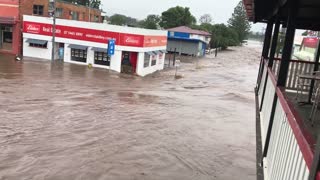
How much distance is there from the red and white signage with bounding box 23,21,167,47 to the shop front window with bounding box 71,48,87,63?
1253 mm

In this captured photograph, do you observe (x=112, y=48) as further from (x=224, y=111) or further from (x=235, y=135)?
(x=235, y=135)

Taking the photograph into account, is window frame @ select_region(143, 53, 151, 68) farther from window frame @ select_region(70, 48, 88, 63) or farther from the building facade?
the building facade

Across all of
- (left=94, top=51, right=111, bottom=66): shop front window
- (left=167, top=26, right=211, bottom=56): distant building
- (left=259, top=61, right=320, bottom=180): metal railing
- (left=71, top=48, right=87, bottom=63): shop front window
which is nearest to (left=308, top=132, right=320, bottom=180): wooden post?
(left=259, top=61, right=320, bottom=180): metal railing

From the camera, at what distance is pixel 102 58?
126ft

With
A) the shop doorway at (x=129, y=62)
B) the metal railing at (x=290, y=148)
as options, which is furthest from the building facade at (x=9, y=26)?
the metal railing at (x=290, y=148)

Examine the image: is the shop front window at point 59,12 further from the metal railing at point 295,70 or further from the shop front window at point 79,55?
the metal railing at point 295,70

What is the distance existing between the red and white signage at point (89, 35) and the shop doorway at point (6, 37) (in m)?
1.96

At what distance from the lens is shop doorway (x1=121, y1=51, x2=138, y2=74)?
124 feet

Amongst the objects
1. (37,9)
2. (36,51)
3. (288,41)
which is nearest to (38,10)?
(37,9)

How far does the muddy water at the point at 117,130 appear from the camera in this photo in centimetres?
1139

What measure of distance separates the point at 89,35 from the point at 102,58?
263 centimetres

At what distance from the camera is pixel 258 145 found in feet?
23.0

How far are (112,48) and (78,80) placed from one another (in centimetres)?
741

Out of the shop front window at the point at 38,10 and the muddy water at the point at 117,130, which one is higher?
the shop front window at the point at 38,10
